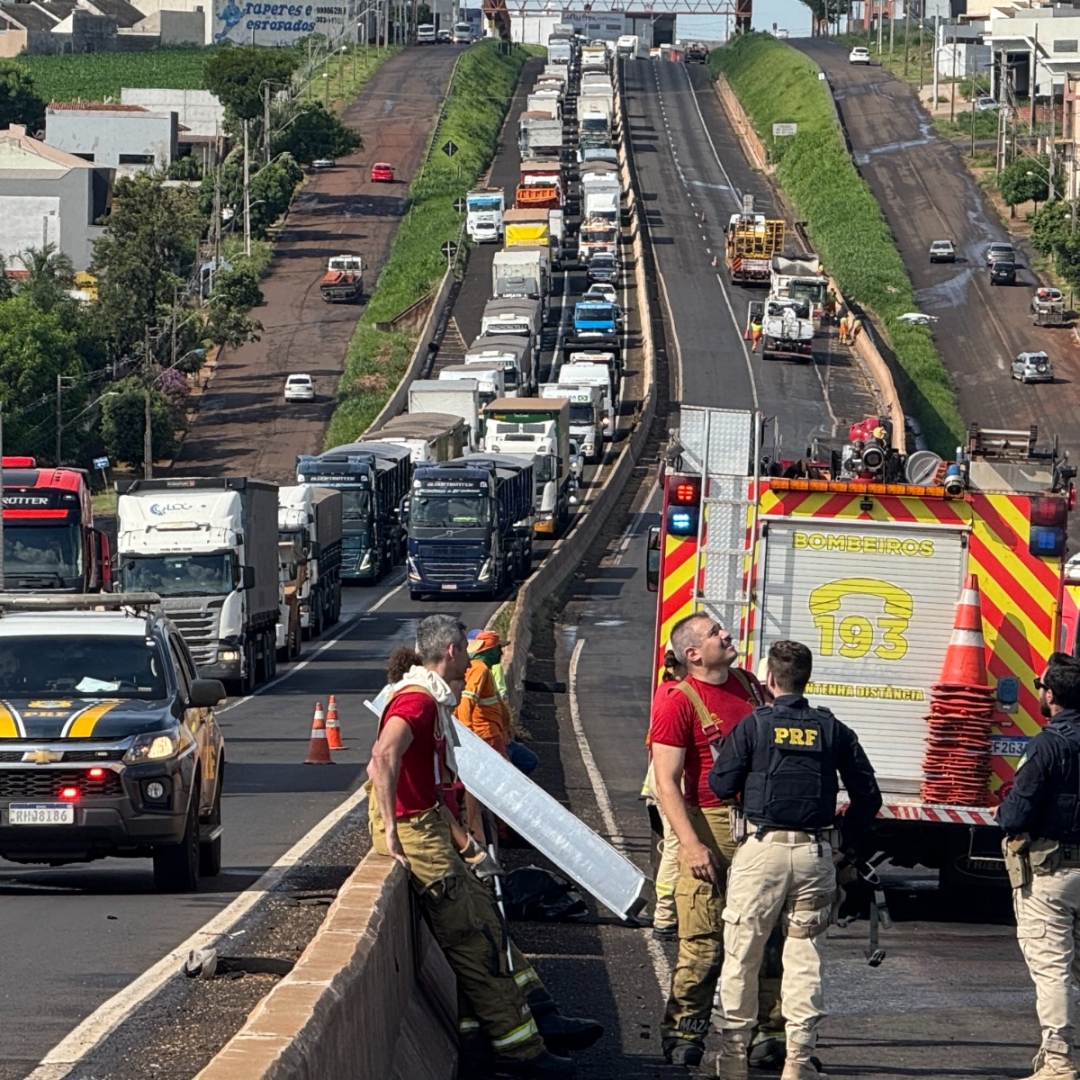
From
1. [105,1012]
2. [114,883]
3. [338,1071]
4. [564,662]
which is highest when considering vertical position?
[338,1071]

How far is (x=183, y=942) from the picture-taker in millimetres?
12586

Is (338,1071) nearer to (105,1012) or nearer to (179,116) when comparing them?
(105,1012)

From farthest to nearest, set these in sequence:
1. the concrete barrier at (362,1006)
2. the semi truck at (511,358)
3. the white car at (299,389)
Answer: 1. the white car at (299,389)
2. the semi truck at (511,358)
3. the concrete barrier at (362,1006)

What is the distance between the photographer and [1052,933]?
9.96m

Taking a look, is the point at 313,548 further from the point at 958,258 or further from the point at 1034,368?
the point at 958,258

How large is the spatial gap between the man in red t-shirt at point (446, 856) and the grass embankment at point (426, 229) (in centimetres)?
7534

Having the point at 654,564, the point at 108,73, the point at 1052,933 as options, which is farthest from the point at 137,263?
the point at 1052,933

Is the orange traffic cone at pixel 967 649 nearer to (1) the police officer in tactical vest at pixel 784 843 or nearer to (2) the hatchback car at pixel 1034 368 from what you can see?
(1) the police officer in tactical vest at pixel 784 843

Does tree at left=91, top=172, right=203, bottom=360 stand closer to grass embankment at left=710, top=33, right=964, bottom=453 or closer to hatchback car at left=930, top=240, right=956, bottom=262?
grass embankment at left=710, top=33, right=964, bottom=453

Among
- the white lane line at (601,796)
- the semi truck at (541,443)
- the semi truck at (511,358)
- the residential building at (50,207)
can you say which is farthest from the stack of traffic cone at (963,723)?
the residential building at (50,207)

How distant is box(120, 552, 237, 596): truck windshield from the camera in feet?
120

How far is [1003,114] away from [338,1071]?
4677 inches

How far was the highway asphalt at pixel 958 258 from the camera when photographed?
85.1 m

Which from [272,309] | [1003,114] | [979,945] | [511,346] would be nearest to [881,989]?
[979,945]
